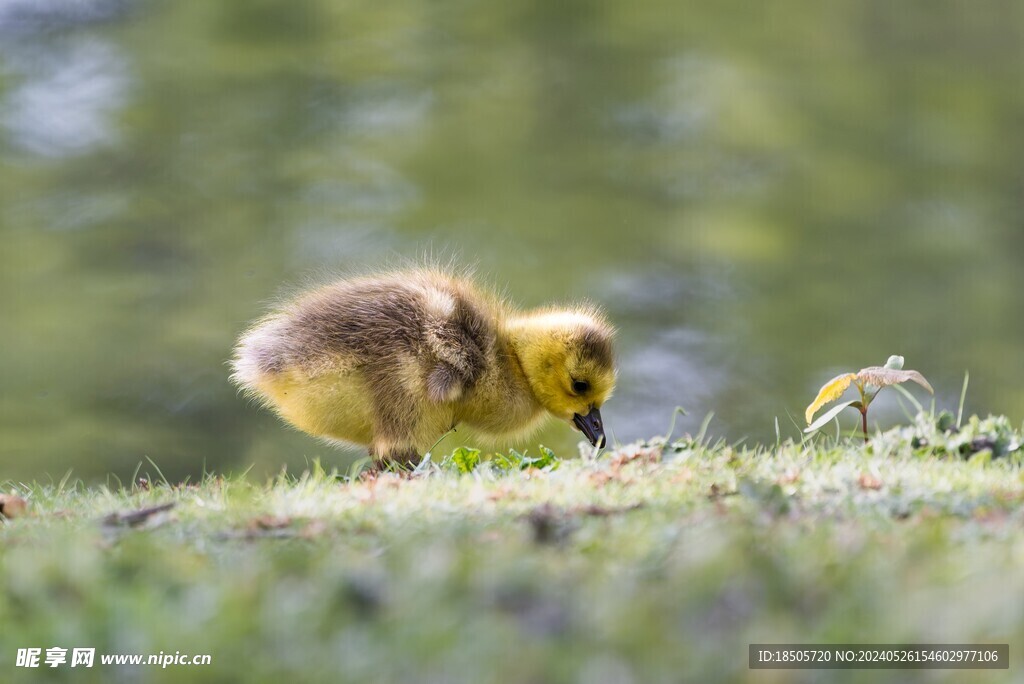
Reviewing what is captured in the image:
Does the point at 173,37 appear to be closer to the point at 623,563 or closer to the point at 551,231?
the point at 551,231

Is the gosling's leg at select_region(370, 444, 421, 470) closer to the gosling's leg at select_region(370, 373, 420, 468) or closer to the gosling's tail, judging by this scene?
the gosling's leg at select_region(370, 373, 420, 468)

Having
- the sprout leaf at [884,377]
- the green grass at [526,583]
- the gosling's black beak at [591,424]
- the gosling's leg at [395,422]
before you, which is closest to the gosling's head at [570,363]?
the gosling's black beak at [591,424]

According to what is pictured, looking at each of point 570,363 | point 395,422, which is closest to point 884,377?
point 570,363

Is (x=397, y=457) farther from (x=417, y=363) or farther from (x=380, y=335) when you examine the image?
(x=380, y=335)

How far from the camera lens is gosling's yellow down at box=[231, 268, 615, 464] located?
4480mm

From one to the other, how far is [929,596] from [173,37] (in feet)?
32.7

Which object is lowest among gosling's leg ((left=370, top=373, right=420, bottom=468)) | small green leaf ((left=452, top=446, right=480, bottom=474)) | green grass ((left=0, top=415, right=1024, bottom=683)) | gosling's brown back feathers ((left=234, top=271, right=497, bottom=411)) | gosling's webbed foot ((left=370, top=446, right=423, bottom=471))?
green grass ((left=0, top=415, right=1024, bottom=683))

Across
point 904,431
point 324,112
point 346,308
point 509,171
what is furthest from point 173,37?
point 904,431

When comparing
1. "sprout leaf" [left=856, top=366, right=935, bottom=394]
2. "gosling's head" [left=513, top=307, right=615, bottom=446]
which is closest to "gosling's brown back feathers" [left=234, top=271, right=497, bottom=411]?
"gosling's head" [left=513, top=307, right=615, bottom=446]

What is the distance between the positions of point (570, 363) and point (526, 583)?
2549 mm

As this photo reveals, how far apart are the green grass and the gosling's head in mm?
1845

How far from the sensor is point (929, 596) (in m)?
2.26

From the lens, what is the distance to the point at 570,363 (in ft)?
15.9

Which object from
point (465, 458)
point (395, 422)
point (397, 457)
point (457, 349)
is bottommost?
point (465, 458)
